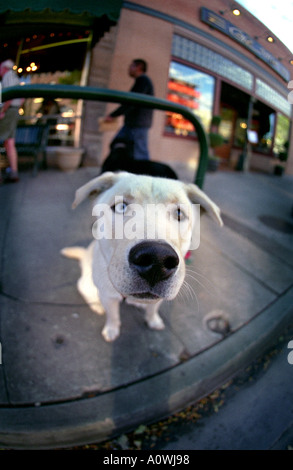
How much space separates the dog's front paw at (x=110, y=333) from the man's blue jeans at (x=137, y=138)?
1.33 meters

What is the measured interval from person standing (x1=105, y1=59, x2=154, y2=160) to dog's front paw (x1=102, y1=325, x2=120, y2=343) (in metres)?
1.33

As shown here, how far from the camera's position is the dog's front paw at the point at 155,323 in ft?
6.93

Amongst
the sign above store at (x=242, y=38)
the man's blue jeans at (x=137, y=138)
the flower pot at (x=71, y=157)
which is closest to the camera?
the sign above store at (x=242, y=38)

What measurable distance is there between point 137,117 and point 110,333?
5.16ft

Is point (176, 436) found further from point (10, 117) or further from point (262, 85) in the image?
point (10, 117)

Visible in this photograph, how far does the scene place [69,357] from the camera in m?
1.77

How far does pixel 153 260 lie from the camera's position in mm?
859

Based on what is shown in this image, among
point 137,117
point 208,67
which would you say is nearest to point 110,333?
point 137,117

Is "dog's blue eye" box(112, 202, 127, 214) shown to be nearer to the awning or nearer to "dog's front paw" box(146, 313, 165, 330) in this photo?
the awning

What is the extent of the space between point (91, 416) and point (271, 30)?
80.0 inches

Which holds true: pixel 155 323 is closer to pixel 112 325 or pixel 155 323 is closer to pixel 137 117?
pixel 112 325

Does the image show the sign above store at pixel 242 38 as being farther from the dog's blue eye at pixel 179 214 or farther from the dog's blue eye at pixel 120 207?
the dog's blue eye at pixel 120 207

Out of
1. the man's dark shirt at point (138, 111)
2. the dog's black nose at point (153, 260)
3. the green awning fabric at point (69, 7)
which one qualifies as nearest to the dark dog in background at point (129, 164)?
the man's dark shirt at point (138, 111)

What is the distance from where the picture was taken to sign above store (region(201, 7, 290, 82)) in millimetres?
851
